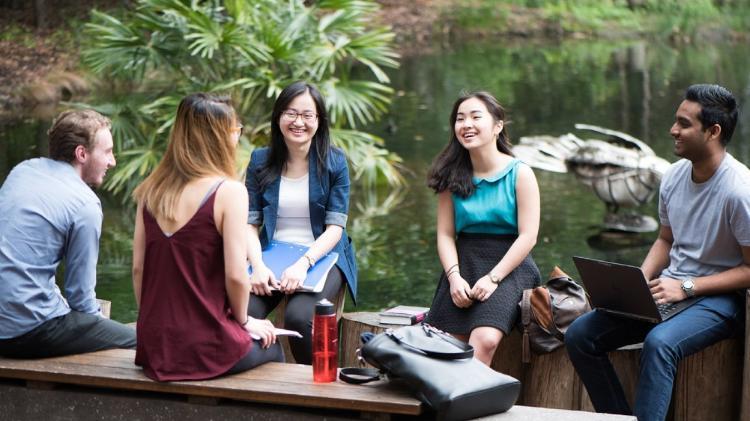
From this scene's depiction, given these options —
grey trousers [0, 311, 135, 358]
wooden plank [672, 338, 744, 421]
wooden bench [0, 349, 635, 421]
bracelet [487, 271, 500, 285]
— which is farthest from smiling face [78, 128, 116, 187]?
wooden plank [672, 338, 744, 421]

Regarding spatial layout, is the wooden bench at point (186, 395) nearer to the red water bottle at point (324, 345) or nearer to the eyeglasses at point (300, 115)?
the red water bottle at point (324, 345)

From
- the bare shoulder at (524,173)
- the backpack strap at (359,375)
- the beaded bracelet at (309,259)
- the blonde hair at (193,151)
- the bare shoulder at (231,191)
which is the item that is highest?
the blonde hair at (193,151)

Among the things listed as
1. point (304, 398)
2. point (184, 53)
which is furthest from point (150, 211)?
point (184, 53)

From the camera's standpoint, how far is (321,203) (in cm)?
545

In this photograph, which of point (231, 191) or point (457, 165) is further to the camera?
point (457, 165)

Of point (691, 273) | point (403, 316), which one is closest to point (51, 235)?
point (403, 316)

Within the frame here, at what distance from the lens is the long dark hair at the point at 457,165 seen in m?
5.11

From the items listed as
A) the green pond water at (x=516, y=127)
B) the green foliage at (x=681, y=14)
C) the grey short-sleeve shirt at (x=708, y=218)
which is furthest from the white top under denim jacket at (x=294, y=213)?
the green foliage at (x=681, y=14)

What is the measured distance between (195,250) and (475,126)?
145 centimetres

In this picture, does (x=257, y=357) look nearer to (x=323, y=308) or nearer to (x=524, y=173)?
(x=323, y=308)

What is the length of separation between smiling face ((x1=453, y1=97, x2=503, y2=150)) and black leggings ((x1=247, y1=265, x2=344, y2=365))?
854 mm

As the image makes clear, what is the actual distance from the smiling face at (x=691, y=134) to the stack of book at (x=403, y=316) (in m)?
1.31

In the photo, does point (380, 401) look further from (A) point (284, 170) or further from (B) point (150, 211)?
(A) point (284, 170)

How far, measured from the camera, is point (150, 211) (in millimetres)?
4230
